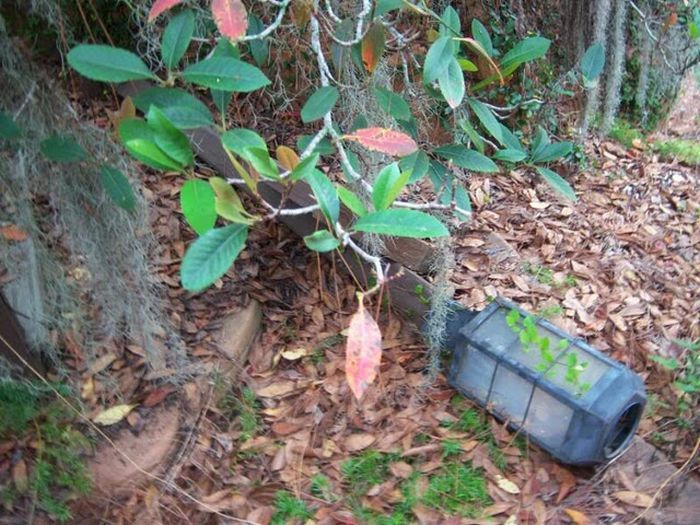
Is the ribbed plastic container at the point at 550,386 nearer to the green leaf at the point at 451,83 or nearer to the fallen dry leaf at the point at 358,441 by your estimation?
the fallen dry leaf at the point at 358,441

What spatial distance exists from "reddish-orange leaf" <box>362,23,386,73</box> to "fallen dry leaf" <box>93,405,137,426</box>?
1.28 m

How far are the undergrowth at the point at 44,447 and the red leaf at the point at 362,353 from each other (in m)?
1.19

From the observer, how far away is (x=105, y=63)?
3.62 feet

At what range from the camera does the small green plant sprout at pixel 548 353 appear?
180cm

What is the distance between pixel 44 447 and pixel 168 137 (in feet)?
4.00

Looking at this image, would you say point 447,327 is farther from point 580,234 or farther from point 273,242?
point 580,234

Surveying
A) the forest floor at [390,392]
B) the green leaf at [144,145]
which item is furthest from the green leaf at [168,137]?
the forest floor at [390,392]

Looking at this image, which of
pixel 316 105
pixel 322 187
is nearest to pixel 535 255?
pixel 316 105

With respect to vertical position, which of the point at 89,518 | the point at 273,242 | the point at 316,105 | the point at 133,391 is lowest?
the point at 89,518

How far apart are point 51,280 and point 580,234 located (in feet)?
7.07

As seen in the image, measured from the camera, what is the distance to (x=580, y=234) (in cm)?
283

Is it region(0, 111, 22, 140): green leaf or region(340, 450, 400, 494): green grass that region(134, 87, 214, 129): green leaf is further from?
region(340, 450, 400, 494): green grass

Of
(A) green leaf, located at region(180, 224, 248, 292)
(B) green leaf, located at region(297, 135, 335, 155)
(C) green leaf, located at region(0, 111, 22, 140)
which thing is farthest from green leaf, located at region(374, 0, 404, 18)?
(C) green leaf, located at region(0, 111, 22, 140)

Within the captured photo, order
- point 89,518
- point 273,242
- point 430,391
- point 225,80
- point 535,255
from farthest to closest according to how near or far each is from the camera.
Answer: point 535,255 < point 273,242 < point 430,391 < point 89,518 < point 225,80
